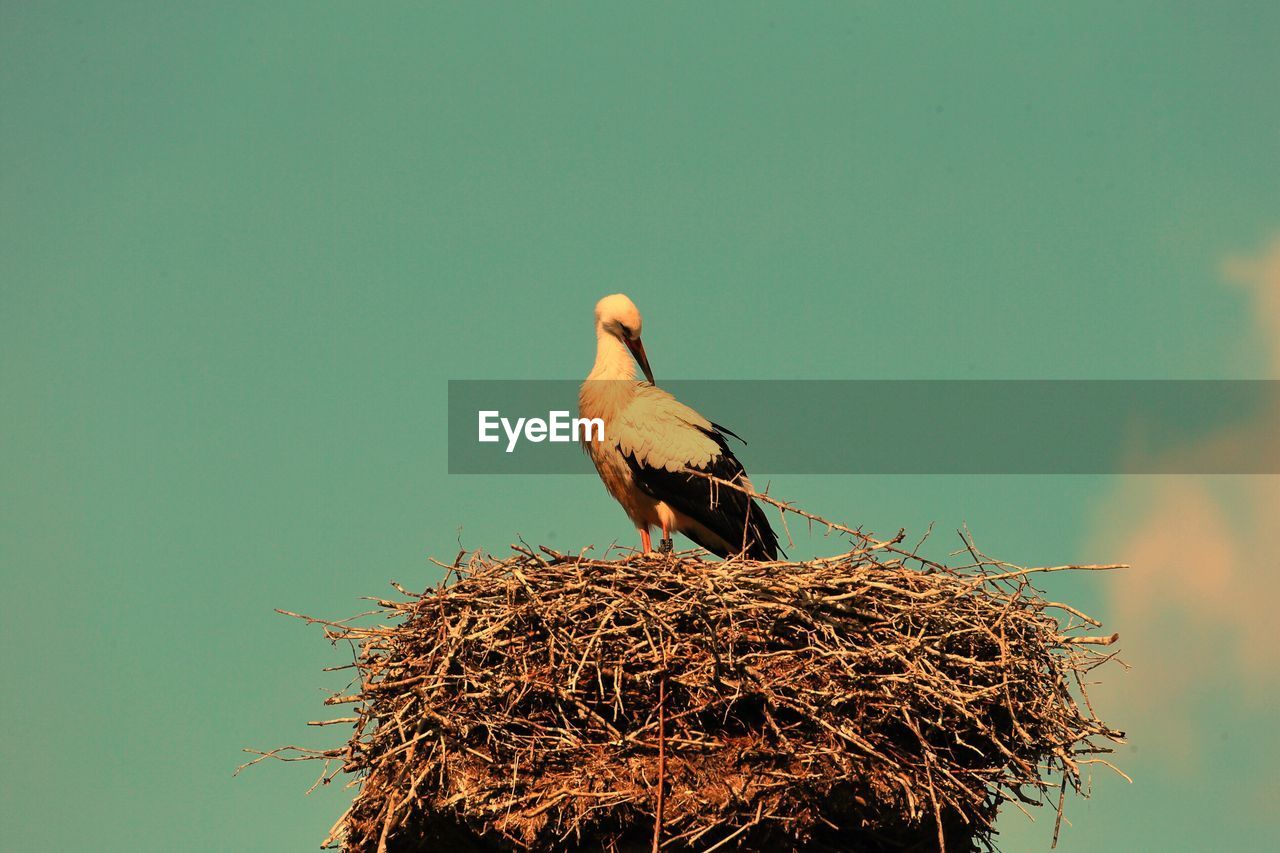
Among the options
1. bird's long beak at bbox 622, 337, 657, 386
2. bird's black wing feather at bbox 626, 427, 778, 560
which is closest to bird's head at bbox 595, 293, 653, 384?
bird's long beak at bbox 622, 337, 657, 386

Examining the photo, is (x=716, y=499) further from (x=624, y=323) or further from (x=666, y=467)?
(x=624, y=323)

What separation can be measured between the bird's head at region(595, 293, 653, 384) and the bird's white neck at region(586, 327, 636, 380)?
0.04m

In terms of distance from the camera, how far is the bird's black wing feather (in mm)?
9625

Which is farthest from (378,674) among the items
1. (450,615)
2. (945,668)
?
(945,668)

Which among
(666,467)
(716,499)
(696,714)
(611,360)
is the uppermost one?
(611,360)

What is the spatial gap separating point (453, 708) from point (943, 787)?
86.6 inches

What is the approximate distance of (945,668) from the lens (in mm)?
7621

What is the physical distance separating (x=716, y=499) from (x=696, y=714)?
248 cm

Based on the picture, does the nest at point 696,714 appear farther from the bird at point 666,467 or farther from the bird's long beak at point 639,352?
the bird's long beak at point 639,352

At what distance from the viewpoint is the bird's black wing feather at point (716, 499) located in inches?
379

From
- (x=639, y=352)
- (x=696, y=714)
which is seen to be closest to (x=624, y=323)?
(x=639, y=352)

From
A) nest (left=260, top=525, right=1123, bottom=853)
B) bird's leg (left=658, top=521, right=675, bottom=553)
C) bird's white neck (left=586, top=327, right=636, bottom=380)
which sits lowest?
nest (left=260, top=525, right=1123, bottom=853)

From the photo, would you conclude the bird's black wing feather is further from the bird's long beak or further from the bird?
the bird's long beak

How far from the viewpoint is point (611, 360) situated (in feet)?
34.0
